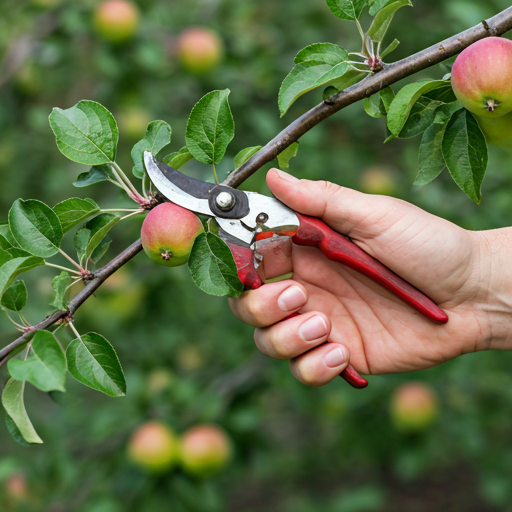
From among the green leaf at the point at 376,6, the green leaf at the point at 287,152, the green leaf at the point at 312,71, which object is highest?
the green leaf at the point at 376,6

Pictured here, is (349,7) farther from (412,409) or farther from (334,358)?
(412,409)

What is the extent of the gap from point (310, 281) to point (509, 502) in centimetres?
243

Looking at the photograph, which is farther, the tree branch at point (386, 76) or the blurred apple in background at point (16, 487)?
the blurred apple in background at point (16, 487)

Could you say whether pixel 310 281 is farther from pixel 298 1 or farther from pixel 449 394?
pixel 298 1

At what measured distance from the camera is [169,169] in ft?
3.85

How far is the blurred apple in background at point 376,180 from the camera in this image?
10.1 ft

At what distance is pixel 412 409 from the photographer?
109 inches

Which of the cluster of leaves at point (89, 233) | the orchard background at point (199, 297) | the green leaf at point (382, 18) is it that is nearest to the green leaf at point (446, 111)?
the green leaf at point (382, 18)

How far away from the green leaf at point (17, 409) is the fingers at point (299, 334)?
0.60 metres

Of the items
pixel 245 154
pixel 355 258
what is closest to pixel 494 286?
pixel 355 258

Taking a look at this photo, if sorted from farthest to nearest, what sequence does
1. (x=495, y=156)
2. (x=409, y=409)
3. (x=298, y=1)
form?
(x=298, y=1) < (x=495, y=156) < (x=409, y=409)

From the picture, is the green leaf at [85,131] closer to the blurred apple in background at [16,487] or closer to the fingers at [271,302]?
the fingers at [271,302]

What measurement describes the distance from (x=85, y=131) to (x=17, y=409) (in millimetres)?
589

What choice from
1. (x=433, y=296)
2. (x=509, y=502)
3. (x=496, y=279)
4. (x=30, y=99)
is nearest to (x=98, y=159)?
(x=433, y=296)
